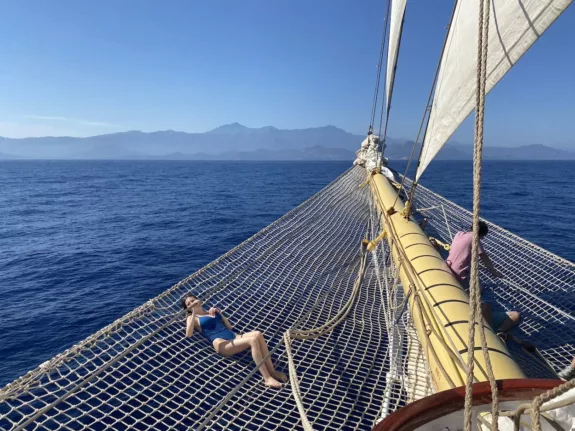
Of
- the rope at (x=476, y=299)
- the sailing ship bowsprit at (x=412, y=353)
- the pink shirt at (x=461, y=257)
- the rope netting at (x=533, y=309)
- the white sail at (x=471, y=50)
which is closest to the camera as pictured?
the rope at (x=476, y=299)

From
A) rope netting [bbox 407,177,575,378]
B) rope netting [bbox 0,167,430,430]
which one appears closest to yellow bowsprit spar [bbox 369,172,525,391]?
rope netting [bbox 0,167,430,430]

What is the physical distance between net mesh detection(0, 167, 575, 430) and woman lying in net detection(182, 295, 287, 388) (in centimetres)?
15

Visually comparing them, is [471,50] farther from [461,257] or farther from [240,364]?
[240,364]

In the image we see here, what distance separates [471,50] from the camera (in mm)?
3291

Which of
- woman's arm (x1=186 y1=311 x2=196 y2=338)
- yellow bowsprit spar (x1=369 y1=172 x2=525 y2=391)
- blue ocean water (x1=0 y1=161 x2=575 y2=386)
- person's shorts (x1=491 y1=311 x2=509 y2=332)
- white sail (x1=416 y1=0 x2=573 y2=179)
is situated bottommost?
blue ocean water (x1=0 y1=161 x2=575 y2=386)

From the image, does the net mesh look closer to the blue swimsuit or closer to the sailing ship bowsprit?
the sailing ship bowsprit

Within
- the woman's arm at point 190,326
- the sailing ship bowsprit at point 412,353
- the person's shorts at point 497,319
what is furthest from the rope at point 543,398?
the woman's arm at point 190,326

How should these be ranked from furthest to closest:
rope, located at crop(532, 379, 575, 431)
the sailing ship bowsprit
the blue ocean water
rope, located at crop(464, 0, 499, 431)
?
the blue ocean water → the sailing ship bowsprit → rope, located at crop(464, 0, 499, 431) → rope, located at crop(532, 379, 575, 431)

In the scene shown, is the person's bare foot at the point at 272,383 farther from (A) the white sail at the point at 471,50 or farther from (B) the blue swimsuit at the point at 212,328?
(A) the white sail at the point at 471,50

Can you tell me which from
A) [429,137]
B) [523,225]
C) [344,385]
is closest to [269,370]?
[344,385]

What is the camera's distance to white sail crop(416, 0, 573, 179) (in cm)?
255

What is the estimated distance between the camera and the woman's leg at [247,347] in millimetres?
4561

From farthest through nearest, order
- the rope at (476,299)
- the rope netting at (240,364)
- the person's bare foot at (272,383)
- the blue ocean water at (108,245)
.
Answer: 1. the blue ocean water at (108,245)
2. the person's bare foot at (272,383)
3. the rope netting at (240,364)
4. the rope at (476,299)

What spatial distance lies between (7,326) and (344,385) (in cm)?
1043
